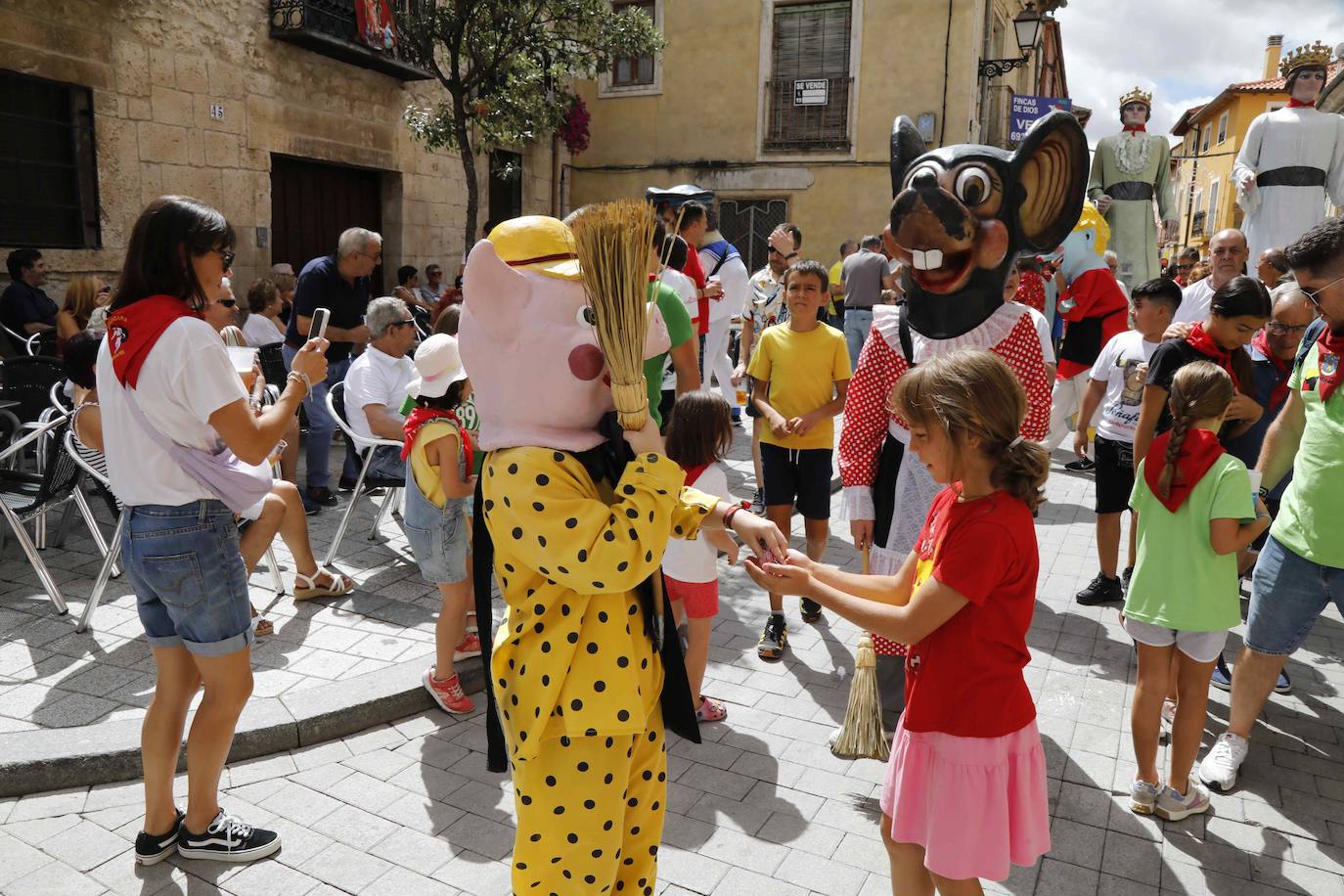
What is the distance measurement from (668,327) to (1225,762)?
2487 mm

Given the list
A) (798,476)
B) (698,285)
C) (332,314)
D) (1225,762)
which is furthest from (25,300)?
(1225,762)

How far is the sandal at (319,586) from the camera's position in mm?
4723

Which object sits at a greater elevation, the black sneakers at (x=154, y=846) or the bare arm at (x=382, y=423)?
the bare arm at (x=382, y=423)

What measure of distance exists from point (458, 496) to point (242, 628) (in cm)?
112

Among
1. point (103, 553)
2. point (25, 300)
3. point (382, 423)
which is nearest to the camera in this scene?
point (382, 423)

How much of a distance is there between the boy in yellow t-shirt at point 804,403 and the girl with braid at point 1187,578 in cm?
175

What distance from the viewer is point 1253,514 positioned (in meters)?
2.97

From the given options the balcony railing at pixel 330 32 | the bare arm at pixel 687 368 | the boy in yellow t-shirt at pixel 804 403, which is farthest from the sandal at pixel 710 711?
the balcony railing at pixel 330 32

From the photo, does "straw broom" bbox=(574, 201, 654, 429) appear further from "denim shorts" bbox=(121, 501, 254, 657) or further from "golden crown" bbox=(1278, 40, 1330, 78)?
"golden crown" bbox=(1278, 40, 1330, 78)

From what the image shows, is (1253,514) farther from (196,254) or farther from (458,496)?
(196,254)

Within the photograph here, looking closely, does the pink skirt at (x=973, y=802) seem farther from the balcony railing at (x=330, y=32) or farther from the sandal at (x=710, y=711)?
the balcony railing at (x=330, y=32)

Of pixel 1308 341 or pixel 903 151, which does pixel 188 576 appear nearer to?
pixel 903 151

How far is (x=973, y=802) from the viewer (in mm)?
2082

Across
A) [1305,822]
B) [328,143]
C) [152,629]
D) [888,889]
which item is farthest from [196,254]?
[328,143]
